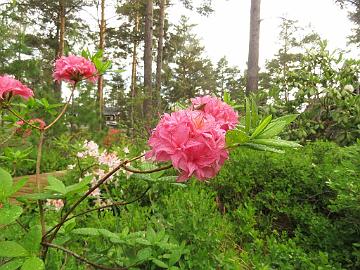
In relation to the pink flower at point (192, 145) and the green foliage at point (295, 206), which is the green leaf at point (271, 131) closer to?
the pink flower at point (192, 145)

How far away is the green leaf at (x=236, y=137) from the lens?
851 mm

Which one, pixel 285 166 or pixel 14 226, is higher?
pixel 285 166

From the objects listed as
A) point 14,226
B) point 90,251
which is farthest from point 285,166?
point 14,226

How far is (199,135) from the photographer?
863 mm

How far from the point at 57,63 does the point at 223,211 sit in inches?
81.3

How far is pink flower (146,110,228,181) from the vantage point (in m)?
0.86

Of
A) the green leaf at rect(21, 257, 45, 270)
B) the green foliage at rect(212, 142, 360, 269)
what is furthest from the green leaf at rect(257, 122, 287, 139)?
the green foliage at rect(212, 142, 360, 269)

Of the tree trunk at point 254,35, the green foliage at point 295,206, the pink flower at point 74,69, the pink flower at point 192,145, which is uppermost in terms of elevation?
the tree trunk at point 254,35

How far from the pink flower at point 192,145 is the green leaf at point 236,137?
0.02 m

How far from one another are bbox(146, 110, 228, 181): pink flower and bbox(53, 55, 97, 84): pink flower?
79 centimetres

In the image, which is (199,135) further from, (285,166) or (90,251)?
(285,166)

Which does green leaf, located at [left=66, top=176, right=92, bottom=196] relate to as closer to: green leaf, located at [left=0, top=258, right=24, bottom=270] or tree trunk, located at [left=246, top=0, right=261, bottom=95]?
green leaf, located at [left=0, top=258, right=24, bottom=270]

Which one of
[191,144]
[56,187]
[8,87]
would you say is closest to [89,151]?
[8,87]

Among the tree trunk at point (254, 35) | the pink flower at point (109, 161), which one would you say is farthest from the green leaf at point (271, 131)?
the tree trunk at point (254, 35)
